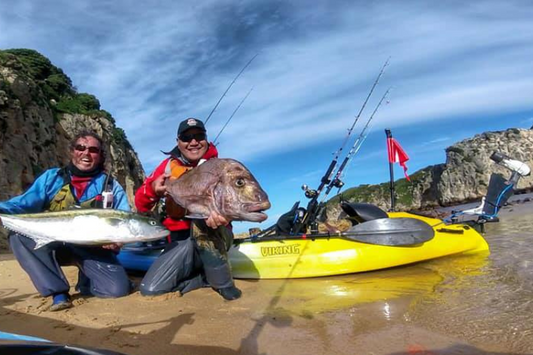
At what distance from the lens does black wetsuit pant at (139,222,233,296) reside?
4262 millimetres

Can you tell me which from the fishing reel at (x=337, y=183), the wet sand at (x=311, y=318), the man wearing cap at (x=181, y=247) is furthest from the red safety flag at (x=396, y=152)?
the man wearing cap at (x=181, y=247)

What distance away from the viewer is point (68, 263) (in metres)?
4.42

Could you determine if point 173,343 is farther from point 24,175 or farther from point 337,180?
point 24,175

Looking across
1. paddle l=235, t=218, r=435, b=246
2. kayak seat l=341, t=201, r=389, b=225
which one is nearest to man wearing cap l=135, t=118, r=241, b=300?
paddle l=235, t=218, r=435, b=246

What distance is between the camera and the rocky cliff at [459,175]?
51.7 metres

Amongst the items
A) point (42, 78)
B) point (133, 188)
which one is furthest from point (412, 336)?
point (42, 78)

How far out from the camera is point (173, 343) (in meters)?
2.75

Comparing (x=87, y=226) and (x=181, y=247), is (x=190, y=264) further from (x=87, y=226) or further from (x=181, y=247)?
(x=87, y=226)

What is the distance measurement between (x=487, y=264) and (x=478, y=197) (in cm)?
5205

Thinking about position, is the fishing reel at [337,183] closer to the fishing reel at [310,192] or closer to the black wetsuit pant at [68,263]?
the fishing reel at [310,192]

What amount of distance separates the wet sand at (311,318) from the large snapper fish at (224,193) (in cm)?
100

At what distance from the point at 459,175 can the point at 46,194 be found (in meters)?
58.7

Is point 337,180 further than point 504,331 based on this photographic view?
Yes

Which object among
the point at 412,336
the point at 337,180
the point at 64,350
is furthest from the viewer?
the point at 337,180
